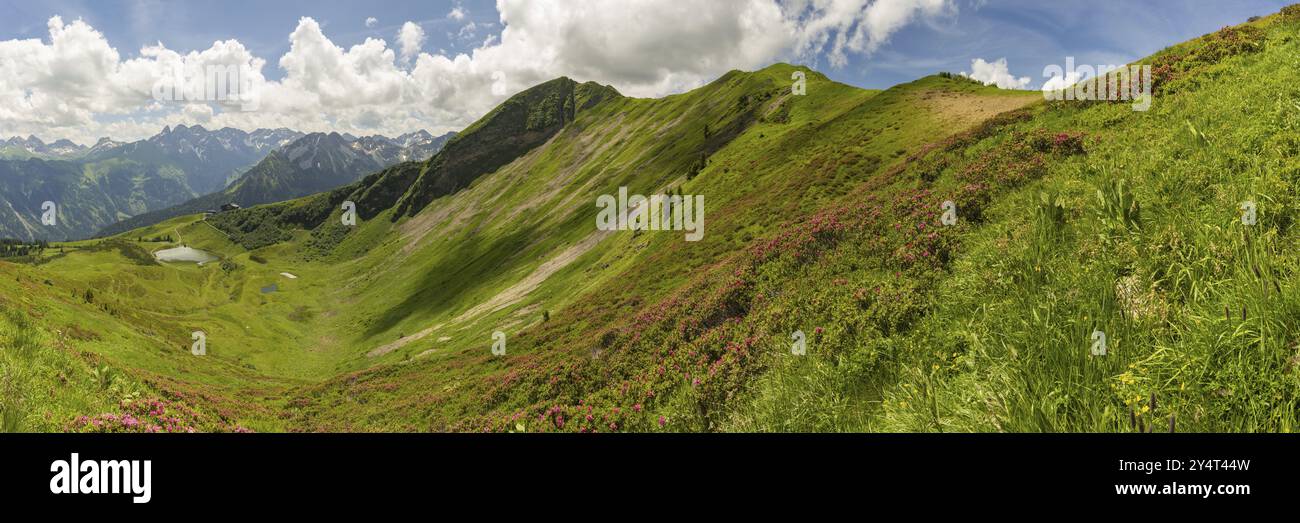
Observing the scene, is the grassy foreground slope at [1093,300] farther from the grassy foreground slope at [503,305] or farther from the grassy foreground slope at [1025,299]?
the grassy foreground slope at [503,305]

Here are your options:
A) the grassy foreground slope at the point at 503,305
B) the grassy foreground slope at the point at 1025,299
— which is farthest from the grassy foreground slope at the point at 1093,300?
the grassy foreground slope at the point at 503,305

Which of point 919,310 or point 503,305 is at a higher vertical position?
point 919,310

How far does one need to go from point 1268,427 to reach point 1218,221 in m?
5.21

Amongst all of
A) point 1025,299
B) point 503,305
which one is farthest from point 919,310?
point 503,305

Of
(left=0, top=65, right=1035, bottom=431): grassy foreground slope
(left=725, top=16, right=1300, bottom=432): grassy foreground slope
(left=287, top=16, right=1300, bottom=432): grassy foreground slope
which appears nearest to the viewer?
(left=725, top=16, right=1300, bottom=432): grassy foreground slope

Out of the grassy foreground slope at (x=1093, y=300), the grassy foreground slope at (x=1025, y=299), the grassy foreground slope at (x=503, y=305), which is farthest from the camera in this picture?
the grassy foreground slope at (x=503, y=305)

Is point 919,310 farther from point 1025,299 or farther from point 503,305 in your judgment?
point 503,305

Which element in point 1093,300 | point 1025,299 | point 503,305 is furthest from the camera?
point 503,305

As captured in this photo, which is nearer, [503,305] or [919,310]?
[919,310]

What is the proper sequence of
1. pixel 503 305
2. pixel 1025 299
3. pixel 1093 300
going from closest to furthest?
pixel 1093 300
pixel 1025 299
pixel 503 305

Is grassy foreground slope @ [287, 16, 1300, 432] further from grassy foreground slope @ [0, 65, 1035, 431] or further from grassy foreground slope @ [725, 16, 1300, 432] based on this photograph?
grassy foreground slope @ [0, 65, 1035, 431]

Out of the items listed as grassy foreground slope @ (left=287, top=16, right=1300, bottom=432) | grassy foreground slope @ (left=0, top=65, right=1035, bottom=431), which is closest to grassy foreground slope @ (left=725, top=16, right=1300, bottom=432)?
grassy foreground slope @ (left=287, top=16, right=1300, bottom=432)

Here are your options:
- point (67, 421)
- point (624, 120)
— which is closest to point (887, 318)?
point (67, 421)
